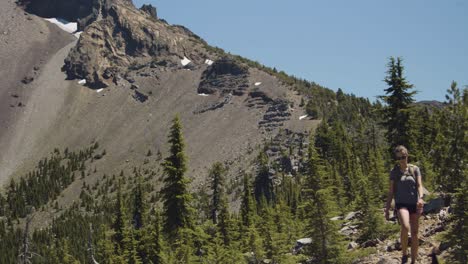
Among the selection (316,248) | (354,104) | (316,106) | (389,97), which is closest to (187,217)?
(316,248)

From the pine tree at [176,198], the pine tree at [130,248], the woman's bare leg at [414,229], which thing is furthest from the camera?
the pine tree at [130,248]

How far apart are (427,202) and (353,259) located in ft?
22.7

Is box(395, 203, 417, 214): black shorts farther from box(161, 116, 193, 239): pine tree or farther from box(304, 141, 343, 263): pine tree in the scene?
box(161, 116, 193, 239): pine tree

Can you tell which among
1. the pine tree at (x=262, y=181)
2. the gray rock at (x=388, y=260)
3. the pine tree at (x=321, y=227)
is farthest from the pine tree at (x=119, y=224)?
the pine tree at (x=262, y=181)

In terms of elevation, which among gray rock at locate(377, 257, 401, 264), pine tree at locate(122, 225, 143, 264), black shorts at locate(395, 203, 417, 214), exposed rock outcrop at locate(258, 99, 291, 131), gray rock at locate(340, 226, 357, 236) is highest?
exposed rock outcrop at locate(258, 99, 291, 131)

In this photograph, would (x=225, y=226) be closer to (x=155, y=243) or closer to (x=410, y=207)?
(x=155, y=243)

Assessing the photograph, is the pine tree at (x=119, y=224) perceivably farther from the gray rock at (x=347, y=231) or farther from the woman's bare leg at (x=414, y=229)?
the woman's bare leg at (x=414, y=229)

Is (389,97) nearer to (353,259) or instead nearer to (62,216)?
(353,259)

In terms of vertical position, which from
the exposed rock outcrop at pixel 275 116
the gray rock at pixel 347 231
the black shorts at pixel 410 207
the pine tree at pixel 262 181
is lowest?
the gray rock at pixel 347 231

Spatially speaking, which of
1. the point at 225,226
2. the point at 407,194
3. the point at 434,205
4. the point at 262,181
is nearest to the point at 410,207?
the point at 407,194

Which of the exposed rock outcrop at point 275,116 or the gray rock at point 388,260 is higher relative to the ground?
the exposed rock outcrop at point 275,116

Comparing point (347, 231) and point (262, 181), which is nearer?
point (347, 231)

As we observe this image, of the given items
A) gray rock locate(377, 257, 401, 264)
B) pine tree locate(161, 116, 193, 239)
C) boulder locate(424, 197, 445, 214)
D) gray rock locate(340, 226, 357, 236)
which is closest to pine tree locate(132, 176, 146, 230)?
pine tree locate(161, 116, 193, 239)

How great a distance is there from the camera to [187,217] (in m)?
29.9
